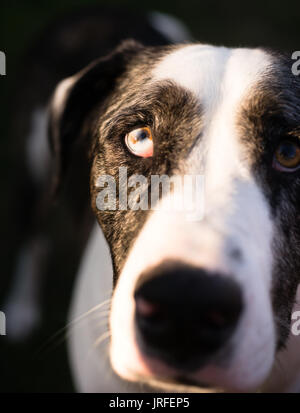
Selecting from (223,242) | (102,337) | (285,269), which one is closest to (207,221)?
(223,242)

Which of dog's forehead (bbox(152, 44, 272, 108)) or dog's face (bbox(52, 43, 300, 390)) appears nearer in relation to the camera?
dog's face (bbox(52, 43, 300, 390))

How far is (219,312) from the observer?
4.30 ft

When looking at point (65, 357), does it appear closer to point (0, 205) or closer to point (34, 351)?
point (34, 351)

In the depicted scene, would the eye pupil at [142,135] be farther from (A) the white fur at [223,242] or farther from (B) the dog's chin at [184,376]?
(B) the dog's chin at [184,376]

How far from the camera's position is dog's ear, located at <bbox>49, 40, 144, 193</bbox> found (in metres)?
2.25

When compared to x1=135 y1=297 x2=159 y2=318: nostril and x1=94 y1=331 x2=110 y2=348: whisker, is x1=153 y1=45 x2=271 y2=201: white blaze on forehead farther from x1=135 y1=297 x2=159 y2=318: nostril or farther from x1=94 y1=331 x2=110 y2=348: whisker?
x1=94 y1=331 x2=110 y2=348: whisker

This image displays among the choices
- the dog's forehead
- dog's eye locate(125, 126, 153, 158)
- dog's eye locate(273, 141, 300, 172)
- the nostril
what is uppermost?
the dog's forehead

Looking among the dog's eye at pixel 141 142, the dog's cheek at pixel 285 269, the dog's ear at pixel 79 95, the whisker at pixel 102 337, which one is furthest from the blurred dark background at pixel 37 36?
the dog's cheek at pixel 285 269

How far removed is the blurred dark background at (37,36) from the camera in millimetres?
3543

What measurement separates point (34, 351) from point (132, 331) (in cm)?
248

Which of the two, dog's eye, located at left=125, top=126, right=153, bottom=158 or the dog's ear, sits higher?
the dog's ear

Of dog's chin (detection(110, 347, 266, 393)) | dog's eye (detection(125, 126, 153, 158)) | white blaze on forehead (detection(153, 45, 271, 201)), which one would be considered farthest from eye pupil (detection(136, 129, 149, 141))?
dog's chin (detection(110, 347, 266, 393))

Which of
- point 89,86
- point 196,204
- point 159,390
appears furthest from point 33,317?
point 196,204
